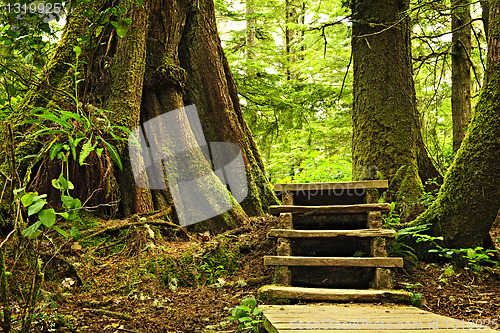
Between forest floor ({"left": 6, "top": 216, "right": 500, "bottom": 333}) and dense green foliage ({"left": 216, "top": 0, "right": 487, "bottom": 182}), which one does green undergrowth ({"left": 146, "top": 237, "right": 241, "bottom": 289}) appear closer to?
forest floor ({"left": 6, "top": 216, "right": 500, "bottom": 333})

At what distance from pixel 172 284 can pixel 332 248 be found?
1.87 metres

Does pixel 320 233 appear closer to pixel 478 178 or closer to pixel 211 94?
pixel 478 178

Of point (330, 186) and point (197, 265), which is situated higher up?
point (330, 186)

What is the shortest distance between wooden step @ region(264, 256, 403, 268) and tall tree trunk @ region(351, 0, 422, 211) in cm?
233

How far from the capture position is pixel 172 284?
365cm

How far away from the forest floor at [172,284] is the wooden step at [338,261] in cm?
38

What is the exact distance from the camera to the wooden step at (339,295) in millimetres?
3072

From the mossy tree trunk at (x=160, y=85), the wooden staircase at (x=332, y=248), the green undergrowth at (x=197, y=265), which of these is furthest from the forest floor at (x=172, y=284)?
the mossy tree trunk at (x=160, y=85)

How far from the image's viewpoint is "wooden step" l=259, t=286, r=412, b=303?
307 cm

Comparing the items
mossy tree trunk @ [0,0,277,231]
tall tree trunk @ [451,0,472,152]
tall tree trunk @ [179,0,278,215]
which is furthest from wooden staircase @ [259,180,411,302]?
tall tree trunk @ [451,0,472,152]

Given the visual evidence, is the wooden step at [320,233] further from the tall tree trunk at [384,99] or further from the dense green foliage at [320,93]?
the dense green foliage at [320,93]

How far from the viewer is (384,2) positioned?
6.10 m

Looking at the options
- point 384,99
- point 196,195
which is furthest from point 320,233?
point 384,99

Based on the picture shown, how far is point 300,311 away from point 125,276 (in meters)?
1.83
